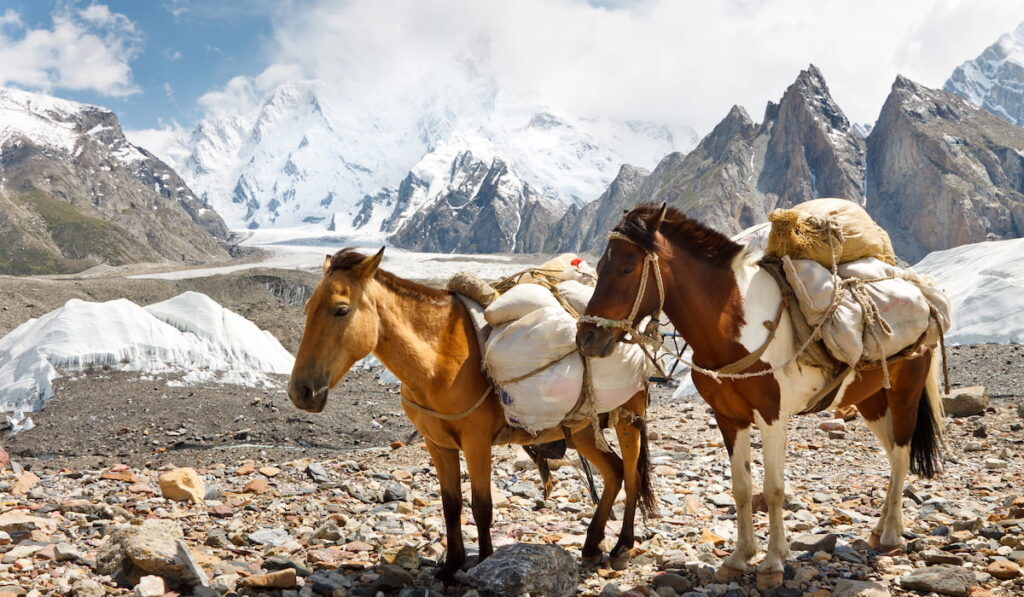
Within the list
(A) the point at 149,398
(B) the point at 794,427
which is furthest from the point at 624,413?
(A) the point at 149,398

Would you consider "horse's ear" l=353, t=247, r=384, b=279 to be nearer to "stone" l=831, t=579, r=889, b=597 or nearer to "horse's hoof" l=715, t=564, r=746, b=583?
"horse's hoof" l=715, t=564, r=746, b=583

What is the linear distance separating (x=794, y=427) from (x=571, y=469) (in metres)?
4.79

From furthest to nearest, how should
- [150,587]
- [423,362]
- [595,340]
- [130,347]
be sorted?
[130,347] → [423,362] → [595,340] → [150,587]

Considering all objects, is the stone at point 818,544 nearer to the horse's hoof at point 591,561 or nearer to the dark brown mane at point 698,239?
the horse's hoof at point 591,561

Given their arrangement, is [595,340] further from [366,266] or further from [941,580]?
[941,580]

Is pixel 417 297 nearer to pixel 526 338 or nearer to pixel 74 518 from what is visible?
pixel 526 338

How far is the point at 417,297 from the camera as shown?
17.1 ft

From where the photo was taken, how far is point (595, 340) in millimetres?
4668

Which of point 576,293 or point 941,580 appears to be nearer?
point 941,580

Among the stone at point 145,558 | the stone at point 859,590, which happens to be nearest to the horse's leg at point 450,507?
the stone at point 145,558

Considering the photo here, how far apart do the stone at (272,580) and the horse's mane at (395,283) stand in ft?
6.73

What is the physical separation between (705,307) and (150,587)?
4.11 meters

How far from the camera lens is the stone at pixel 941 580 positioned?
4449mm

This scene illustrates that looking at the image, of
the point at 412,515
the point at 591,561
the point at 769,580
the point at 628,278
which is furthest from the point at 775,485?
the point at 412,515
